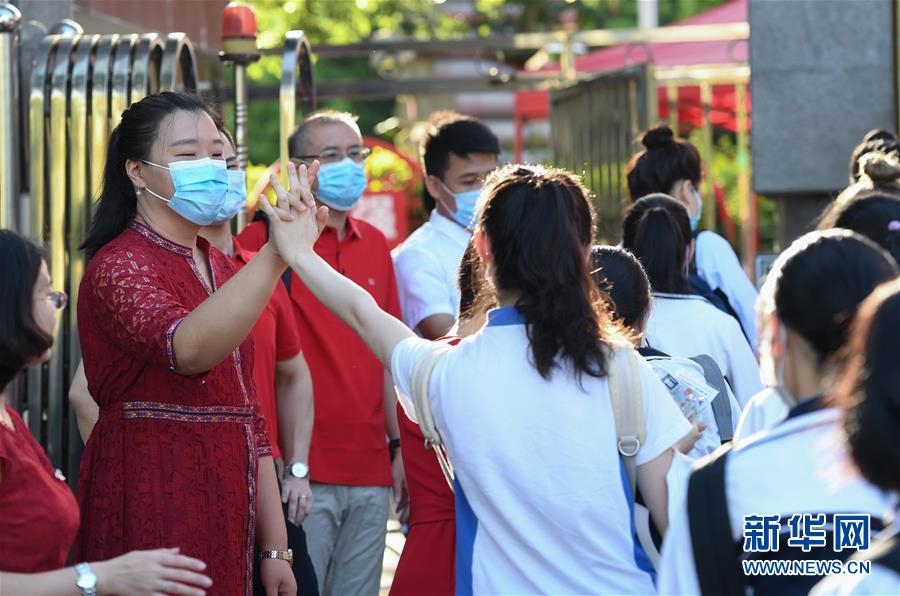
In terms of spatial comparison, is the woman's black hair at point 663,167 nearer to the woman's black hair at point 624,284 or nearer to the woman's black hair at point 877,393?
the woman's black hair at point 624,284

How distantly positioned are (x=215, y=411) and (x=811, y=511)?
1573 mm

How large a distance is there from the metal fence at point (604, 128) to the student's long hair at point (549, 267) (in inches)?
227

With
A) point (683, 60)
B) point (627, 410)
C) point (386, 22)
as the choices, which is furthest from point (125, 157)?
point (386, 22)

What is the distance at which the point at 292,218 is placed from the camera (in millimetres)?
3277

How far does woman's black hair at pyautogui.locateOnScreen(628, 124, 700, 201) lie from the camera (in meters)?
6.29

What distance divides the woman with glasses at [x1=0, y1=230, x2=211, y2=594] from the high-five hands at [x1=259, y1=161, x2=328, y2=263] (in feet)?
1.66

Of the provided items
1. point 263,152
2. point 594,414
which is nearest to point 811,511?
point 594,414

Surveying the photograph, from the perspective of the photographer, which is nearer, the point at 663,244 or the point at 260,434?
the point at 260,434

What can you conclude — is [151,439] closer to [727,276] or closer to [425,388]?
[425,388]

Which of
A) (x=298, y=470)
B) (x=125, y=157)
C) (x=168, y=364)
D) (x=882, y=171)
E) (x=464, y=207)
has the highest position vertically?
(x=125, y=157)

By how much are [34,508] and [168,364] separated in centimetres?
52

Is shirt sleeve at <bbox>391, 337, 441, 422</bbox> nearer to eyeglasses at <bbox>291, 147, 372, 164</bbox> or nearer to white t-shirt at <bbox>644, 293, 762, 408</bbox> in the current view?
white t-shirt at <bbox>644, 293, 762, 408</bbox>

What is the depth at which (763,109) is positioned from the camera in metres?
8.34

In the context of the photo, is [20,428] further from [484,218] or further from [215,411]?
[484,218]
